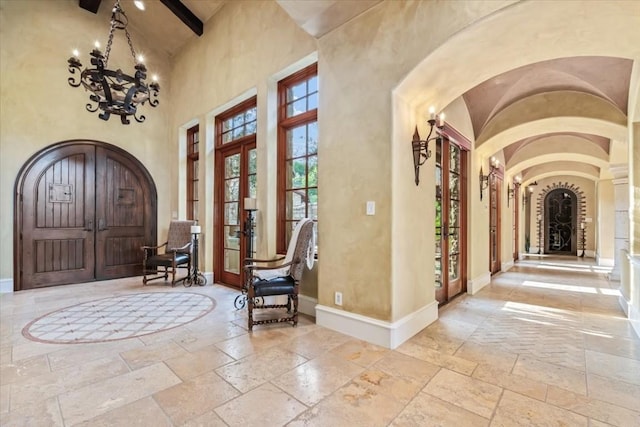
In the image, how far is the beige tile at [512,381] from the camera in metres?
2.01

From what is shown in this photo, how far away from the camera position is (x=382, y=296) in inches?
108

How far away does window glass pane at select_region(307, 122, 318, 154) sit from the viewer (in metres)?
3.73

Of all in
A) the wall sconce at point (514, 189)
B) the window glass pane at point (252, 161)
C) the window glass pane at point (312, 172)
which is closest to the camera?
the window glass pane at point (312, 172)

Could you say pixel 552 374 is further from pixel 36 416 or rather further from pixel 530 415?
pixel 36 416

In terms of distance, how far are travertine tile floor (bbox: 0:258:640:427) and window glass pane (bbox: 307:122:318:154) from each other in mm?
2067

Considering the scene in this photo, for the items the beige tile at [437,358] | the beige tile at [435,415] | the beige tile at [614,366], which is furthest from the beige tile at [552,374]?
the beige tile at [435,415]

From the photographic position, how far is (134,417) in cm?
172

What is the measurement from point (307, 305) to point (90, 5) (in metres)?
6.66

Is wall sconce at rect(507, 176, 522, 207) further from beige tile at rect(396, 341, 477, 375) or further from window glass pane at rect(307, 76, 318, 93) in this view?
beige tile at rect(396, 341, 477, 375)

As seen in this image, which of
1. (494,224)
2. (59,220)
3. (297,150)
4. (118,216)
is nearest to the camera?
(297,150)

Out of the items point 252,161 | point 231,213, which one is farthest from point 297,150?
point 231,213

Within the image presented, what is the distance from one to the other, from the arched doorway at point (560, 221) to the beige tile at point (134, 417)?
534 inches

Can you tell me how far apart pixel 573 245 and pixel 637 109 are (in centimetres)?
982

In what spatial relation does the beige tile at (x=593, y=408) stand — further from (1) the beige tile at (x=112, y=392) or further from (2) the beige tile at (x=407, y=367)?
(1) the beige tile at (x=112, y=392)
